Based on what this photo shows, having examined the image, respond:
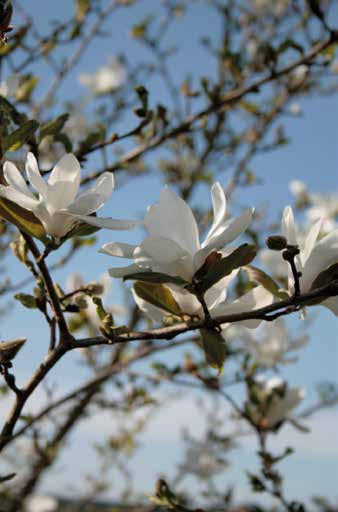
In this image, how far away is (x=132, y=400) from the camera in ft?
5.95

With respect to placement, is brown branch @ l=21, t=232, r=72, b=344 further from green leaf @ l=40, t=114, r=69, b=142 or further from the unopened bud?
green leaf @ l=40, t=114, r=69, b=142

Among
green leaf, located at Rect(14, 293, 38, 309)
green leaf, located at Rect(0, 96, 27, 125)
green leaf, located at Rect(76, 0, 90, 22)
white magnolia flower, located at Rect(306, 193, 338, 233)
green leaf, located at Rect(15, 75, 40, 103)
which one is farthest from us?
white magnolia flower, located at Rect(306, 193, 338, 233)

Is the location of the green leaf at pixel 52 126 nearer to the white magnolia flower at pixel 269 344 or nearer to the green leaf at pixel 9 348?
the green leaf at pixel 9 348

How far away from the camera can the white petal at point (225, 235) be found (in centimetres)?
53

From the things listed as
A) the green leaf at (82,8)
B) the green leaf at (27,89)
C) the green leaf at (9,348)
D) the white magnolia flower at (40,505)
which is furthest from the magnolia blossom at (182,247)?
the white magnolia flower at (40,505)

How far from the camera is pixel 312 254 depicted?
58 cm

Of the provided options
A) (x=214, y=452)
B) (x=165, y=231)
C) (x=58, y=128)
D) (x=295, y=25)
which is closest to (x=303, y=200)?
(x=295, y=25)

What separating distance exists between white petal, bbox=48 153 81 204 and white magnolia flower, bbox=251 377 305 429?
796 mm

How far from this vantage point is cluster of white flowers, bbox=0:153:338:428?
0.53 m

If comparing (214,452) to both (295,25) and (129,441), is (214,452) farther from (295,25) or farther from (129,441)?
(295,25)

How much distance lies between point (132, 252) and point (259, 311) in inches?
5.3

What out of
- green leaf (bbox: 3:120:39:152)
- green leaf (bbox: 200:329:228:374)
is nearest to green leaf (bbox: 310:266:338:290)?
green leaf (bbox: 200:329:228:374)

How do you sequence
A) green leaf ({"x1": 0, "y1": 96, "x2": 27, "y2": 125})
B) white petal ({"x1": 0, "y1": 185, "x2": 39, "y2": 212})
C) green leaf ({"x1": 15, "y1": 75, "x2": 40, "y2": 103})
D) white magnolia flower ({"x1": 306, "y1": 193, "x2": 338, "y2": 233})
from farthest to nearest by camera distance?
white magnolia flower ({"x1": 306, "y1": 193, "x2": 338, "y2": 233}) < green leaf ({"x1": 15, "y1": 75, "x2": 40, "y2": 103}) < green leaf ({"x1": 0, "y1": 96, "x2": 27, "y2": 125}) < white petal ({"x1": 0, "y1": 185, "x2": 39, "y2": 212})

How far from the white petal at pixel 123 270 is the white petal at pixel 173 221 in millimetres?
39
